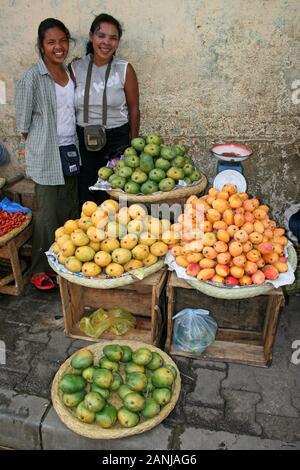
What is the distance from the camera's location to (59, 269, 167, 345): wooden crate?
3.03 metres

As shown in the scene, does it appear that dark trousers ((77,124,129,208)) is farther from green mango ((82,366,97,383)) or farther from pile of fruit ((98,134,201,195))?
green mango ((82,366,97,383))

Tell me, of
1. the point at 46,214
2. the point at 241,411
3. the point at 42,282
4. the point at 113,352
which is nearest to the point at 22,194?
the point at 46,214

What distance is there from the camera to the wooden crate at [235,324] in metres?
2.88

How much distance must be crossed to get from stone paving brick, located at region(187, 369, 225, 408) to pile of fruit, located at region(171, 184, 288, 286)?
0.73 m

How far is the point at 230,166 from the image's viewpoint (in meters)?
3.54

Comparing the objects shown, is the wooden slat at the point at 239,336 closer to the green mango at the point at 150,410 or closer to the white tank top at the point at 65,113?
the green mango at the point at 150,410

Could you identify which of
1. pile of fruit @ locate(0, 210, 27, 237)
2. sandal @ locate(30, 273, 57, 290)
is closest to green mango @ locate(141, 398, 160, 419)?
sandal @ locate(30, 273, 57, 290)

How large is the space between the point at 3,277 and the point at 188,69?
2835 millimetres

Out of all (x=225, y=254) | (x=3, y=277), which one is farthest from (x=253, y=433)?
(x=3, y=277)

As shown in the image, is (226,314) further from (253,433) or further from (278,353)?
(253,433)

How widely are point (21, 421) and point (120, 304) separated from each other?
114cm

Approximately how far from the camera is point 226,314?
3162 millimetres

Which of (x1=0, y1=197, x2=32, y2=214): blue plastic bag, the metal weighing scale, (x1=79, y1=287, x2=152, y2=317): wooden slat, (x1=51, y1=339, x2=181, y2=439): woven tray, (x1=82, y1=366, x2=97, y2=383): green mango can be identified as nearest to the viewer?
(x1=51, y1=339, x2=181, y2=439): woven tray

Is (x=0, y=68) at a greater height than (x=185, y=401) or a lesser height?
greater
